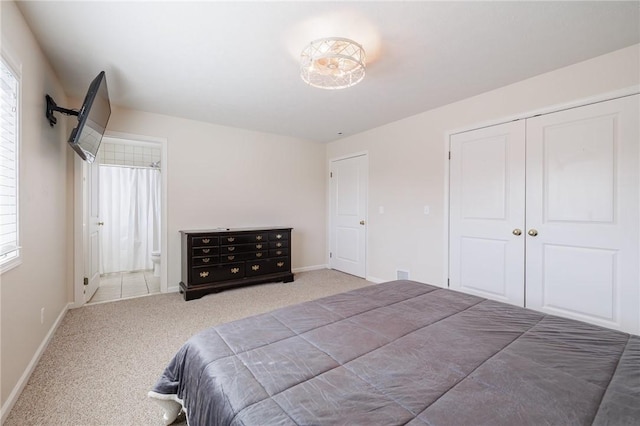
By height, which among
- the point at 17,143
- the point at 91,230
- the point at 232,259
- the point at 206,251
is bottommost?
the point at 232,259

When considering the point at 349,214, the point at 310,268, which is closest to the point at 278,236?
the point at 310,268

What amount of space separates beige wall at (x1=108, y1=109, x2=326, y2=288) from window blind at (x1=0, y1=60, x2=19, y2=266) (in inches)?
70.4

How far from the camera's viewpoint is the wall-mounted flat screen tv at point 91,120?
1984 millimetres

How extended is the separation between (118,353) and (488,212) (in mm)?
3636

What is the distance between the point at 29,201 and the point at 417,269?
3788 millimetres

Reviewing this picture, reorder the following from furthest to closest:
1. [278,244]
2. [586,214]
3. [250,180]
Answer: [250,180], [278,244], [586,214]

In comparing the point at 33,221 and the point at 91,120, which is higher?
the point at 91,120

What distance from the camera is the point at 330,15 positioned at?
1.75 meters

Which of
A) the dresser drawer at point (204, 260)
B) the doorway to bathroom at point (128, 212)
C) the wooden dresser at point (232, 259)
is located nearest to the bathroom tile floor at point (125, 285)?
the doorway to bathroom at point (128, 212)

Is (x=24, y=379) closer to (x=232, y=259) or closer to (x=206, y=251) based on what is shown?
(x=206, y=251)

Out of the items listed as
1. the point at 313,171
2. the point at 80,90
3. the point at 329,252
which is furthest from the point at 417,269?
the point at 80,90

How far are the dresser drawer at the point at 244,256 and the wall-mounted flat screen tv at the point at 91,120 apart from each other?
180 centimetres

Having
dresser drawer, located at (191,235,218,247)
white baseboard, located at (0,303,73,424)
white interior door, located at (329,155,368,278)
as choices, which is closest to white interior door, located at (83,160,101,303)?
white baseboard, located at (0,303,73,424)

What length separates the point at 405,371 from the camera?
993 mm
